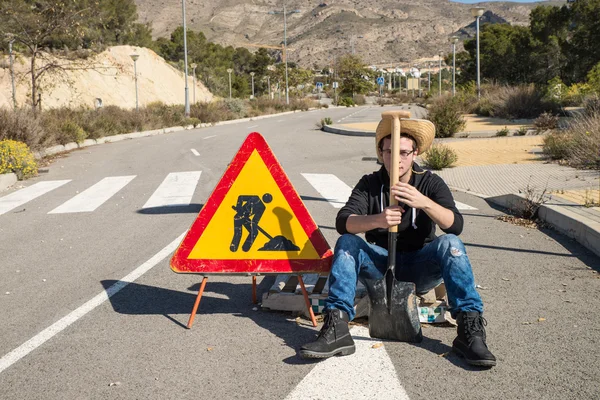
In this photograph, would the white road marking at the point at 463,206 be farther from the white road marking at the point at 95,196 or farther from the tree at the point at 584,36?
the tree at the point at 584,36

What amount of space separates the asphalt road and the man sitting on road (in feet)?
0.59

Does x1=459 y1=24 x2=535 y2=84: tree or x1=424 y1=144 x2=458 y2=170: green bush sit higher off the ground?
x1=459 y1=24 x2=535 y2=84: tree

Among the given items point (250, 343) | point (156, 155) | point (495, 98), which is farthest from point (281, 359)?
point (495, 98)

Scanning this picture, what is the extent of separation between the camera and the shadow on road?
471 centimetres

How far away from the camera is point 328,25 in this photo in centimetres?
17100

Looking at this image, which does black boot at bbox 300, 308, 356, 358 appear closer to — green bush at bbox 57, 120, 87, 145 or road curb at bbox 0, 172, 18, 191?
road curb at bbox 0, 172, 18, 191

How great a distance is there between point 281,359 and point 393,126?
1.55 meters

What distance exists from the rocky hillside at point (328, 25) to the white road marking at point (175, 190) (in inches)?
5475

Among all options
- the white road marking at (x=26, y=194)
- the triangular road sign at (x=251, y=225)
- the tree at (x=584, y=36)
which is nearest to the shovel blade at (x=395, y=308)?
the triangular road sign at (x=251, y=225)

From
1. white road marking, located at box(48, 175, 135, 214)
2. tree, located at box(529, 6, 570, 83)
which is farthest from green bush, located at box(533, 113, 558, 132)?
tree, located at box(529, 6, 570, 83)

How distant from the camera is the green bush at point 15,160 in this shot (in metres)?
13.6

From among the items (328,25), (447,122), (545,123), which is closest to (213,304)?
(447,122)

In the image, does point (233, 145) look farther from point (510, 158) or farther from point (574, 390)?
point (574, 390)

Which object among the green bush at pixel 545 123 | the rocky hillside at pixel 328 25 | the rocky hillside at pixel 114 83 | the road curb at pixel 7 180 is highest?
the rocky hillside at pixel 328 25
